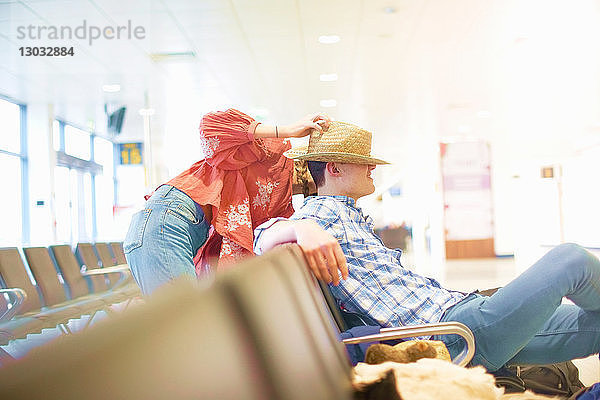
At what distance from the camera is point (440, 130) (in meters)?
13.4

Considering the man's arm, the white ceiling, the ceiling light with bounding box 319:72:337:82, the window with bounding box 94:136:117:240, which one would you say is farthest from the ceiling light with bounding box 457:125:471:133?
the man's arm

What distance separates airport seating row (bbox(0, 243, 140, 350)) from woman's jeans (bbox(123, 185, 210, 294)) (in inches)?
78.0

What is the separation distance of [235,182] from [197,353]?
1727 mm

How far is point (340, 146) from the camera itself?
1904mm

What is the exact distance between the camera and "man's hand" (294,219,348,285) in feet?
4.28

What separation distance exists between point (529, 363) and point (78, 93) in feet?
26.5

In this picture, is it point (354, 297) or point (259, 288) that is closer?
point (259, 288)

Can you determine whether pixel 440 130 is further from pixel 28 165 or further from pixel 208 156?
pixel 208 156

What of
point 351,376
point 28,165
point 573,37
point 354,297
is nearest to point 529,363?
point 354,297

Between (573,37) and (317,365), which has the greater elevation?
(573,37)


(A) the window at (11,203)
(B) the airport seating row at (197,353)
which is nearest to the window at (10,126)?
(A) the window at (11,203)

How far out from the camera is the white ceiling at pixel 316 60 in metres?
5.60

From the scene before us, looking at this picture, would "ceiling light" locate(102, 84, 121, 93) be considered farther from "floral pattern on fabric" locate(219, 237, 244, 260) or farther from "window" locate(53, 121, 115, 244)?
"floral pattern on fabric" locate(219, 237, 244, 260)

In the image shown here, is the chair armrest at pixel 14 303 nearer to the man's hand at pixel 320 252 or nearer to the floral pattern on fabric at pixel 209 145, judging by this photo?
the floral pattern on fabric at pixel 209 145
